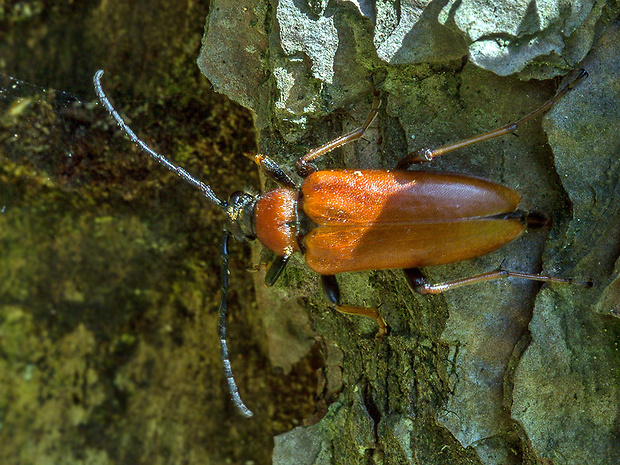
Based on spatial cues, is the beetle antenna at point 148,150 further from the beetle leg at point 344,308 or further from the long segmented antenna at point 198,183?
the beetle leg at point 344,308

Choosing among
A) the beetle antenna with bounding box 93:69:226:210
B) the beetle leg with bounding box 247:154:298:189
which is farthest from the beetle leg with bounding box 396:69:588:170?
the beetle antenna with bounding box 93:69:226:210

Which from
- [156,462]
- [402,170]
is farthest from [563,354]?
[156,462]

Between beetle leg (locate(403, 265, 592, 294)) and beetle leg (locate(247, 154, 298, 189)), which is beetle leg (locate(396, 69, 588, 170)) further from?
beetle leg (locate(247, 154, 298, 189))

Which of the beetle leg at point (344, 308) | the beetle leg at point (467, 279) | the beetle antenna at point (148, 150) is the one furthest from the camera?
the beetle antenna at point (148, 150)

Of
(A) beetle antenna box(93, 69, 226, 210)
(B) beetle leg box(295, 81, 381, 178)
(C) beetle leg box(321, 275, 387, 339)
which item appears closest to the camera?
(B) beetle leg box(295, 81, 381, 178)

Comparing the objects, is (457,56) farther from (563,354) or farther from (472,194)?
(563,354)

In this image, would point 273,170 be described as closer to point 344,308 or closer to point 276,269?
point 276,269

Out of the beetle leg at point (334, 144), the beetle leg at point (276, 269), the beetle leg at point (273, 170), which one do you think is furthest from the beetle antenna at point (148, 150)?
the beetle leg at point (334, 144)
